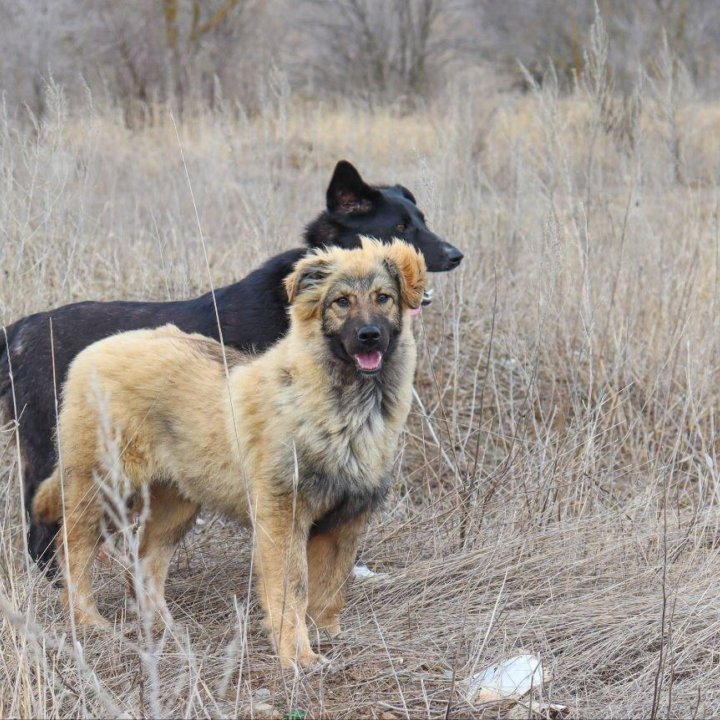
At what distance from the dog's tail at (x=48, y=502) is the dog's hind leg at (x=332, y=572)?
1.16 meters

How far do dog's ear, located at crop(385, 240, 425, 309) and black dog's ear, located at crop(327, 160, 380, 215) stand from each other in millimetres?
1605

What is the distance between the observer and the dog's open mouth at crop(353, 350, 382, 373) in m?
3.86

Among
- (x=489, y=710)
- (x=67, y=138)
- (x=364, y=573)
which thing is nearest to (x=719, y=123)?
(x=67, y=138)

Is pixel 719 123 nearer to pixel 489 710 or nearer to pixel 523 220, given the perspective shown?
pixel 523 220

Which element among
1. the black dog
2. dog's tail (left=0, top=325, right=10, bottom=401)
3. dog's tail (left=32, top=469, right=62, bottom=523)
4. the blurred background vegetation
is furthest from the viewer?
the blurred background vegetation

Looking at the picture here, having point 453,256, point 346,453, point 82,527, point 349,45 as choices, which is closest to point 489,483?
point 453,256

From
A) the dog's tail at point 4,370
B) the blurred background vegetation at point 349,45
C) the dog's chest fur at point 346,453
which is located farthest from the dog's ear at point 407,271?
the blurred background vegetation at point 349,45

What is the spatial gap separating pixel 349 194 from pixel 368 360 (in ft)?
6.71

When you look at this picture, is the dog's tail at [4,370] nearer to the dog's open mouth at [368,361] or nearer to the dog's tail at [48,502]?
the dog's tail at [48,502]

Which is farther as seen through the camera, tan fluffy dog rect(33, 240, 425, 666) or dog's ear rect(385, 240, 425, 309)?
dog's ear rect(385, 240, 425, 309)

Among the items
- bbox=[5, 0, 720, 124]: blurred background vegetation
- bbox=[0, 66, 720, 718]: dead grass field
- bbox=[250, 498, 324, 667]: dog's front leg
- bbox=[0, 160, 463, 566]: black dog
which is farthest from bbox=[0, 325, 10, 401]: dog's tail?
bbox=[5, 0, 720, 124]: blurred background vegetation

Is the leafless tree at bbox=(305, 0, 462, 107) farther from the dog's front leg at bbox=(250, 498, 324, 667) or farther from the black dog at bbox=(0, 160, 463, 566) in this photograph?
the dog's front leg at bbox=(250, 498, 324, 667)

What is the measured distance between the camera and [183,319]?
5230mm

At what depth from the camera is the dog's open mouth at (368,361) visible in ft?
12.7
